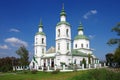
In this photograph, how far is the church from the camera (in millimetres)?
60688

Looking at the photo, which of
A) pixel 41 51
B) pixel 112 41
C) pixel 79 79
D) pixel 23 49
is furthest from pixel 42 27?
pixel 79 79

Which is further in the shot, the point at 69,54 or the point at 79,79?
the point at 69,54

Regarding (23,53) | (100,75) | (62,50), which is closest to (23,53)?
(23,53)

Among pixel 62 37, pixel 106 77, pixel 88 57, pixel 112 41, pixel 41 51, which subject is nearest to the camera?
pixel 106 77

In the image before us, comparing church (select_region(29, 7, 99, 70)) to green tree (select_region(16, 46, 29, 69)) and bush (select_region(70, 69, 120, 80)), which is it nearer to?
green tree (select_region(16, 46, 29, 69))

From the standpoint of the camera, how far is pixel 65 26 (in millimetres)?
61688

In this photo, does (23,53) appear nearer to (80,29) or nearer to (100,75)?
(80,29)

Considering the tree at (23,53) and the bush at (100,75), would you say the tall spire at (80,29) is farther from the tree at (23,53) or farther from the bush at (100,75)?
the bush at (100,75)

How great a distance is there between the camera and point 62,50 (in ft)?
198

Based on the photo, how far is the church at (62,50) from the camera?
60688 millimetres

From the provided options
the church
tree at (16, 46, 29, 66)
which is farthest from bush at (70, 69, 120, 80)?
tree at (16, 46, 29, 66)

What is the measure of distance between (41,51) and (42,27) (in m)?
7.89

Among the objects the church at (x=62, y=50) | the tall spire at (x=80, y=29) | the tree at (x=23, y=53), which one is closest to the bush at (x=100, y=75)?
the church at (x=62, y=50)

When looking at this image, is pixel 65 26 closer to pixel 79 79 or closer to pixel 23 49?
pixel 23 49
